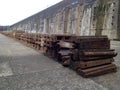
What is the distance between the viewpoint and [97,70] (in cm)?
536

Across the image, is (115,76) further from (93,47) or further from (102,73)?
(93,47)

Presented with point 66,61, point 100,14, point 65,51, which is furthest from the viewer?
point 100,14

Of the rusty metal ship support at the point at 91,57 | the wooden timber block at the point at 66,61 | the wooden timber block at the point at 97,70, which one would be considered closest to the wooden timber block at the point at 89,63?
the rusty metal ship support at the point at 91,57

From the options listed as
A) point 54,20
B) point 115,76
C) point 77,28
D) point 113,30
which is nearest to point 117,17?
point 113,30

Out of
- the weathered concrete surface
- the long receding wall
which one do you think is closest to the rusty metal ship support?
the weathered concrete surface

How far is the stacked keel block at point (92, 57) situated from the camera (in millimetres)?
5352

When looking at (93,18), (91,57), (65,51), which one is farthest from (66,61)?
(93,18)

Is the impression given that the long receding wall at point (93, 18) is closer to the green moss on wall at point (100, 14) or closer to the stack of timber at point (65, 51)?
the green moss on wall at point (100, 14)

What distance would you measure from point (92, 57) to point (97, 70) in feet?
1.42

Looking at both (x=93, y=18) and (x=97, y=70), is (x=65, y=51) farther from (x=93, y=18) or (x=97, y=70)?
(x=93, y=18)

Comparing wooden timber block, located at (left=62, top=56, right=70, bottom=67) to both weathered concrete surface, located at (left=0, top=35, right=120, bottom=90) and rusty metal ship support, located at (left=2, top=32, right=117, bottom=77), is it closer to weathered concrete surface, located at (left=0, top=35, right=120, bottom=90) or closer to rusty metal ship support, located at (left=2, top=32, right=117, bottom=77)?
rusty metal ship support, located at (left=2, top=32, right=117, bottom=77)

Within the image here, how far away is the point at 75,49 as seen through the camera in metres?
5.79

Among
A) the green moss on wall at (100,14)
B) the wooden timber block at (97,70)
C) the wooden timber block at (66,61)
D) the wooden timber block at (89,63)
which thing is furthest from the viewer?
the green moss on wall at (100,14)

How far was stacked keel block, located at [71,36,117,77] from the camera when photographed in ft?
17.6
